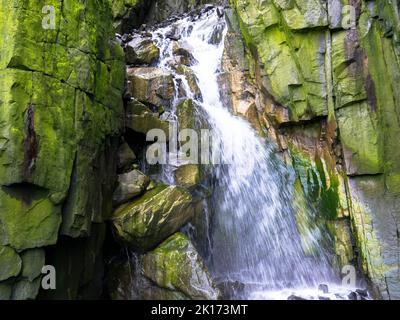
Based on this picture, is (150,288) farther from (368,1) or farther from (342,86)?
(368,1)

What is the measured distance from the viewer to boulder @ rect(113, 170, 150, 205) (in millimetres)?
8688

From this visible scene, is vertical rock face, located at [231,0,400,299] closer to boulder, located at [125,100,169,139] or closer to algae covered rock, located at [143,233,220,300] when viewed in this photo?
boulder, located at [125,100,169,139]

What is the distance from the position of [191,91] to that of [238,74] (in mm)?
1902

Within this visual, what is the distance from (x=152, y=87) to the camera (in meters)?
10.9

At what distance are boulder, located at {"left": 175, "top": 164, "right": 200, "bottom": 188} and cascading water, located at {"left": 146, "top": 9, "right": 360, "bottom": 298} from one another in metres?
0.27

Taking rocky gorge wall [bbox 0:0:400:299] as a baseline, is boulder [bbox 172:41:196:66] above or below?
above

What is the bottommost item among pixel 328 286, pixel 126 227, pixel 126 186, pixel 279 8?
pixel 328 286

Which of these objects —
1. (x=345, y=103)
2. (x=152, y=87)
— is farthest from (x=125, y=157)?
(x=345, y=103)

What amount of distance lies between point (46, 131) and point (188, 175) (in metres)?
3.95

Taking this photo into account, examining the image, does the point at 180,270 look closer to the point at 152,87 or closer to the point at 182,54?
the point at 152,87

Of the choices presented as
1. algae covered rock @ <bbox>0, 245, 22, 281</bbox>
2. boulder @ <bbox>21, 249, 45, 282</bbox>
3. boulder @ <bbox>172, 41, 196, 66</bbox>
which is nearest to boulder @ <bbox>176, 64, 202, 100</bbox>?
boulder @ <bbox>172, 41, 196, 66</bbox>

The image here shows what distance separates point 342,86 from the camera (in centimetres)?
931

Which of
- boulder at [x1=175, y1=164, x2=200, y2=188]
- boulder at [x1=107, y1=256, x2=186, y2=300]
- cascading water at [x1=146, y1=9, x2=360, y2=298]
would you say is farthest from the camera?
boulder at [x1=175, y1=164, x2=200, y2=188]
